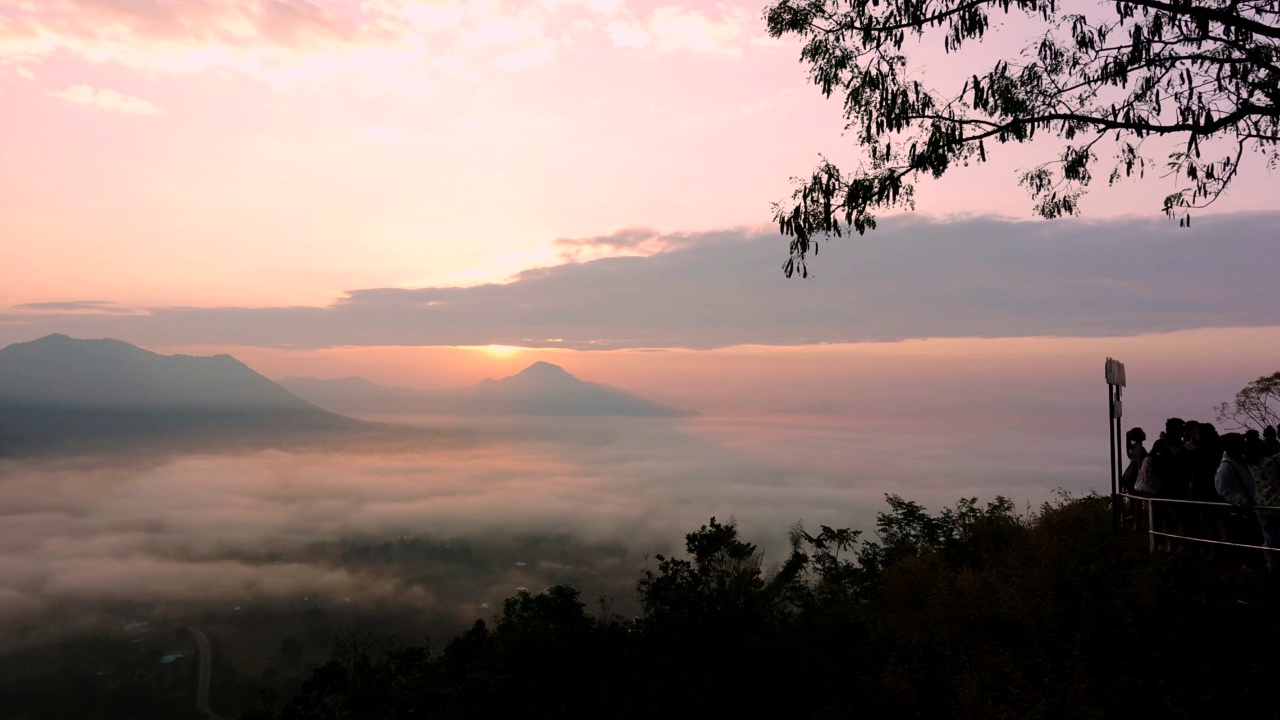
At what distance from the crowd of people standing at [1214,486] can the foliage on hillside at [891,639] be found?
770mm

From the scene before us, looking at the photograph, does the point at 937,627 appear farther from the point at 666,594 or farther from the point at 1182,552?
the point at 666,594

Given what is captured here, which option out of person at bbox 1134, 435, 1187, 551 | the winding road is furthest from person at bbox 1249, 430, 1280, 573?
the winding road

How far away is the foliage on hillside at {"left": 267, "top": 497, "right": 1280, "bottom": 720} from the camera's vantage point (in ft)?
33.3

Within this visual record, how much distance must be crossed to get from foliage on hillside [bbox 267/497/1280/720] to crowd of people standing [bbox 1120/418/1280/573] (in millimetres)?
770

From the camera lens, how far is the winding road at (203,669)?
429ft

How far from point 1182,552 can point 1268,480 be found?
5.90 ft

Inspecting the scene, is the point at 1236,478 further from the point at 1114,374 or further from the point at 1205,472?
the point at 1114,374

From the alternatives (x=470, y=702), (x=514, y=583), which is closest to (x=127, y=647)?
(x=514, y=583)

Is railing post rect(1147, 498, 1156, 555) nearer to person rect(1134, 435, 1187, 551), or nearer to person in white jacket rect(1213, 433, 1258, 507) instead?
person rect(1134, 435, 1187, 551)

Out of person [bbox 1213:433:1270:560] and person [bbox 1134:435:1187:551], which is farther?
person [bbox 1134:435:1187:551]

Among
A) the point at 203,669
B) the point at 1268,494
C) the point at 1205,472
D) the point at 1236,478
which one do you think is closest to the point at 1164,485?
the point at 1205,472

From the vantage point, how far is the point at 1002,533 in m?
19.4

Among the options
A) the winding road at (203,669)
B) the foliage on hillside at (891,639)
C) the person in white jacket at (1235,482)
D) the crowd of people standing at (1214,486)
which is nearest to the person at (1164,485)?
the crowd of people standing at (1214,486)

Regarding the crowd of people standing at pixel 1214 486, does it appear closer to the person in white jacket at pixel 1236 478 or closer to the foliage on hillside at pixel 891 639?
the person in white jacket at pixel 1236 478
